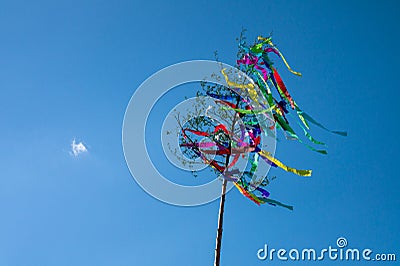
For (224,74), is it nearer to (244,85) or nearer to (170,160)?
(244,85)

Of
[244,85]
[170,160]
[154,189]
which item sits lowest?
[154,189]

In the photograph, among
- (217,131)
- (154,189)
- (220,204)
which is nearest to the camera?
(154,189)

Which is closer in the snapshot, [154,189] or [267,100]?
[154,189]

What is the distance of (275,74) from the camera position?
7.97 m

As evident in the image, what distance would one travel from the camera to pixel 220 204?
24.6 feet

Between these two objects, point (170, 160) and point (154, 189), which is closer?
point (154, 189)

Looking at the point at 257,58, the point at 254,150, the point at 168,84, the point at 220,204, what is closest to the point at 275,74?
the point at 257,58

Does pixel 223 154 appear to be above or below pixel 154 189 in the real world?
above

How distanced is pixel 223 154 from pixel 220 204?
84 centimetres

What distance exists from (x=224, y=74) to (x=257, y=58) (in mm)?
628

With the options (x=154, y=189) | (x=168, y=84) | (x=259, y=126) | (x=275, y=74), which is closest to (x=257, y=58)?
(x=275, y=74)

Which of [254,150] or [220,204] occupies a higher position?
[254,150]

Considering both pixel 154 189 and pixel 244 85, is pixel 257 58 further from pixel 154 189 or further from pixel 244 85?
pixel 154 189

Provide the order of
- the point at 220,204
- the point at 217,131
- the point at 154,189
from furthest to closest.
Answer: the point at 217,131 → the point at 220,204 → the point at 154,189
